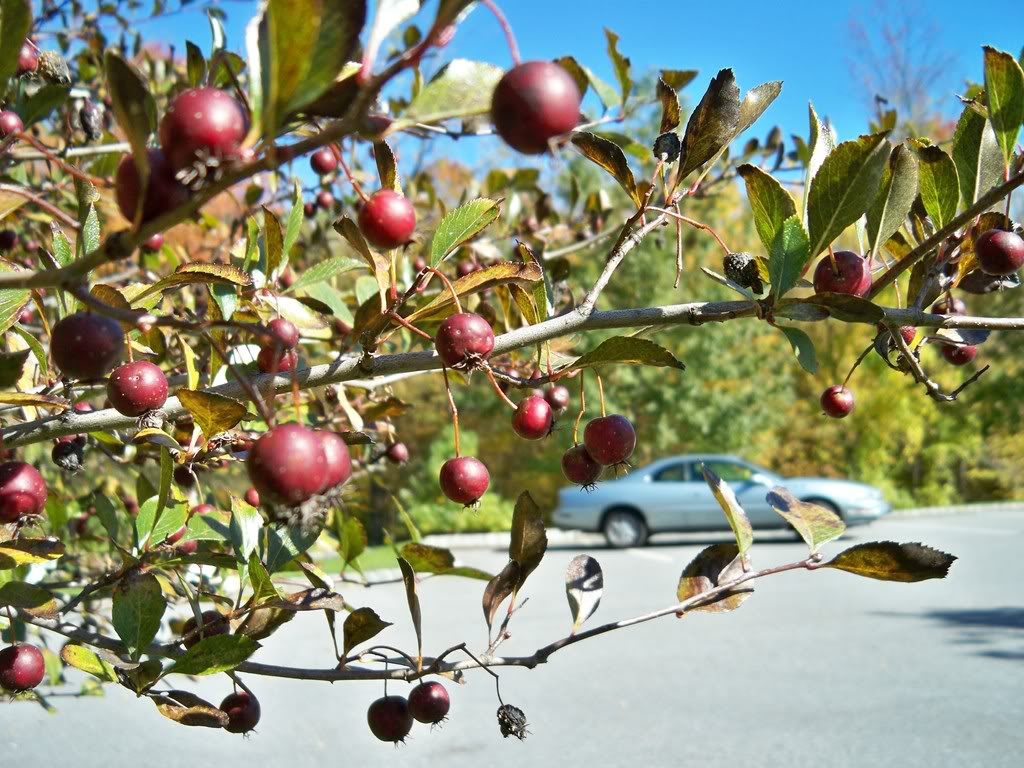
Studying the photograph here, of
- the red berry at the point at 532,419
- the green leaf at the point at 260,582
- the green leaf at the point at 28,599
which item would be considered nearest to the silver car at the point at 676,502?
the red berry at the point at 532,419

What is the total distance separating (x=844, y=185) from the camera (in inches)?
38.8

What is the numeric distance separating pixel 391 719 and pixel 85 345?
0.92m

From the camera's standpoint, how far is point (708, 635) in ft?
24.7

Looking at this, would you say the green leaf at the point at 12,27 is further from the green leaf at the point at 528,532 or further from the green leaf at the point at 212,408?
the green leaf at the point at 528,532

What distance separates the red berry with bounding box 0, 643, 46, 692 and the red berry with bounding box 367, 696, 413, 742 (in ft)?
1.87

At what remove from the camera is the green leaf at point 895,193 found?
3.63 feet

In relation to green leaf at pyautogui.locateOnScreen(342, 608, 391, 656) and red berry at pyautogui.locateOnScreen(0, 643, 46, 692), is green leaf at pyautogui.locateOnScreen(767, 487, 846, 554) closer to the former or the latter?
green leaf at pyautogui.locateOnScreen(342, 608, 391, 656)

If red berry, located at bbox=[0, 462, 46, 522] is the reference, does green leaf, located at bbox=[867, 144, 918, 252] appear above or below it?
above

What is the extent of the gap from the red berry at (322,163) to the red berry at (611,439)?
2.01 meters

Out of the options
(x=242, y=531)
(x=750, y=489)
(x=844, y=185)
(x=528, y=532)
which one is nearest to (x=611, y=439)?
(x=528, y=532)

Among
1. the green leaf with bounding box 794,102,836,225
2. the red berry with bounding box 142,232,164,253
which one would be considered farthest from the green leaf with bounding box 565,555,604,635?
the red berry with bounding box 142,232,164,253

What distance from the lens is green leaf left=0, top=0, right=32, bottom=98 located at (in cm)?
64

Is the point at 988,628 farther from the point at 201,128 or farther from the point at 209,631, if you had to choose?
the point at 201,128

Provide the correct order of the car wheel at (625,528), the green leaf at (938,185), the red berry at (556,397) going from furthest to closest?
the car wheel at (625,528)
the red berry at (556,397)
the green leaf at (938,185)
